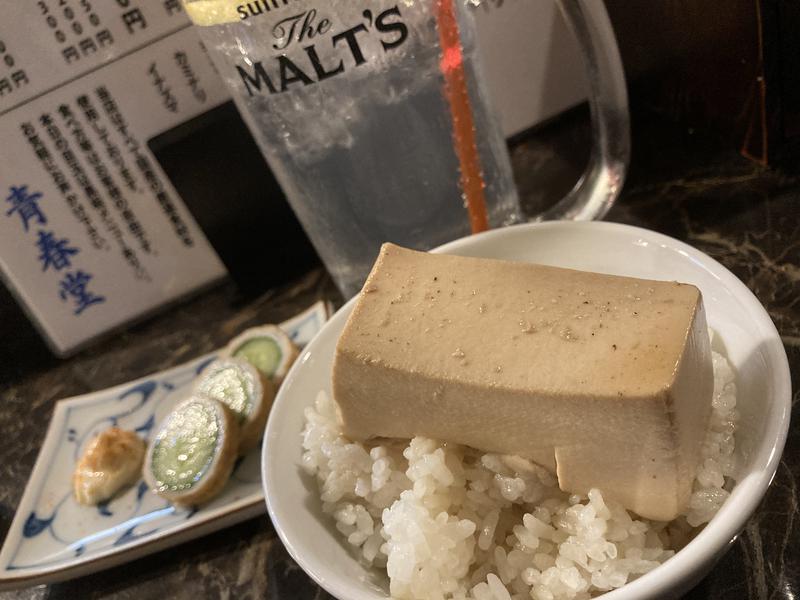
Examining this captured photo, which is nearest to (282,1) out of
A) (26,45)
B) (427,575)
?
(26,45)

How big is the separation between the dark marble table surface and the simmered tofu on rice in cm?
17

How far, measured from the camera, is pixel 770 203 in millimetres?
1084

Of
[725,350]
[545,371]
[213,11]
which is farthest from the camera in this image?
[213,11]

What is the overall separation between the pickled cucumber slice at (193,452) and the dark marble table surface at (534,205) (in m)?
0.07

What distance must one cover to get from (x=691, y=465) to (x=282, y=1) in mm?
691

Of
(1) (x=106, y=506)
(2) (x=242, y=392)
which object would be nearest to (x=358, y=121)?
(2) (x=242, y=392)

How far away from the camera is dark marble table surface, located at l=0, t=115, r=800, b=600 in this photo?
0.74 m

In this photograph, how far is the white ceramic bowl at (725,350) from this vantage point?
539mm

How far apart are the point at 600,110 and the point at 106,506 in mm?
898

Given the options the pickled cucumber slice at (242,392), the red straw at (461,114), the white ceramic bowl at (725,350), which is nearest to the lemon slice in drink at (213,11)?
the red straw at (461,114)

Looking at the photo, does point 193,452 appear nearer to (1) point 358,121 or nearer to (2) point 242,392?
(2) point 242,392

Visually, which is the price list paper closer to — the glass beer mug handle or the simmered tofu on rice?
the glass beer mug handle

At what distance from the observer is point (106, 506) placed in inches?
40.9

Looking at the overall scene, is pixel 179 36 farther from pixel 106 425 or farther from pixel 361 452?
pixel 361 452
